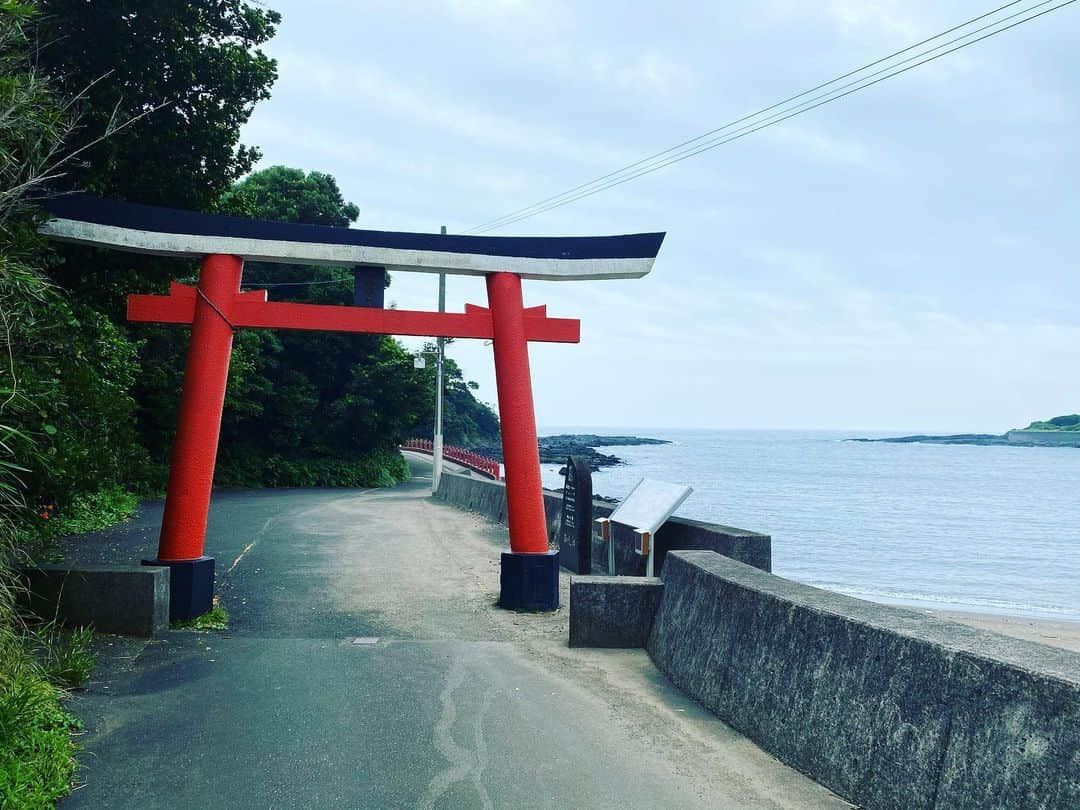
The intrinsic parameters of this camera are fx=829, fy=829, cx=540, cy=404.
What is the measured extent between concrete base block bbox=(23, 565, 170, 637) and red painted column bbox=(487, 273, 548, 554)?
4.10 m

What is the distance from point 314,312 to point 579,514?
4.89 meters

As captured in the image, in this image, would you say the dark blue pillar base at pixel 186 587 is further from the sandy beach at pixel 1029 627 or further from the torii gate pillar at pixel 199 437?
the sandy beach at pixel 1029 627

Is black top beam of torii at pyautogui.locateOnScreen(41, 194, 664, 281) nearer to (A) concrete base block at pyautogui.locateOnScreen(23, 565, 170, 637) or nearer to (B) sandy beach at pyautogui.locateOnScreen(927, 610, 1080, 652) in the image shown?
(A) concrete base block at pyautogui.locateOnScreen(23, 565, 170, 637)

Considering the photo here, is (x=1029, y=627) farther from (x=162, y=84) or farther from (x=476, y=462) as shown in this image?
(x=476, y=462)

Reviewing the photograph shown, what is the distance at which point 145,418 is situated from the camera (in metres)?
28.4

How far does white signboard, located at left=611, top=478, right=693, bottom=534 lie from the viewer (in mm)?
9070

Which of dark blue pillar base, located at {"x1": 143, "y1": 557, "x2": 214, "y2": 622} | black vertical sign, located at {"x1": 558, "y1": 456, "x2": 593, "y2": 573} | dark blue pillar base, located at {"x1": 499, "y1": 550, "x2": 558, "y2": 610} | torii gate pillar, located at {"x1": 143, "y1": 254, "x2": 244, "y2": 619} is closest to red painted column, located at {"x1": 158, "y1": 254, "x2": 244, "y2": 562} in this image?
torii gate pillar, located at {"x1": 143, "y1": 254, "x2": 244, "y2": 619}

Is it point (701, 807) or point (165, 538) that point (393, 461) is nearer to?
point (165, 538)

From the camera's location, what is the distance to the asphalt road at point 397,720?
475 cm

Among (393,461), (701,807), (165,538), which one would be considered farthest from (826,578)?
(701,807)

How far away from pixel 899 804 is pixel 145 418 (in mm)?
28803

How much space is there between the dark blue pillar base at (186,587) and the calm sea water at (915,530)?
62.7 ft

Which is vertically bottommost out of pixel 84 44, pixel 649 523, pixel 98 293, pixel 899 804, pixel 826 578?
pixel 826 578

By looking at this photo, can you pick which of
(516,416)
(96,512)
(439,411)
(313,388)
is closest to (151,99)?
(516,416)
